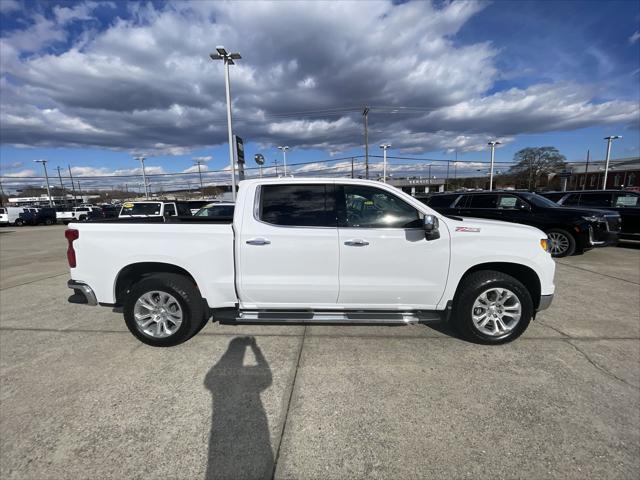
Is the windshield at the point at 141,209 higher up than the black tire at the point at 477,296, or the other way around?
the windshield at the point at 141,209

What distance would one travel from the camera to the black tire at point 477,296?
3.50m

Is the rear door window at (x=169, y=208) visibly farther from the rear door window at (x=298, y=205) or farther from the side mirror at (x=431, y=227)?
the side mirror at (x=431, y=227)

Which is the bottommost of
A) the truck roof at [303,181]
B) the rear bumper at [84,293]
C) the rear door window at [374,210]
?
the rear bumper at [84,293]

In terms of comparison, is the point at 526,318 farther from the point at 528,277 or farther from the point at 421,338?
the point at 421,338

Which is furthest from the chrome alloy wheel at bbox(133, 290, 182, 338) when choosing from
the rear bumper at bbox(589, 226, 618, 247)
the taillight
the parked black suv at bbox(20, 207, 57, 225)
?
the parked black suv at bbox(20, 207, 57, 225)

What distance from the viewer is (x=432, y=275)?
3.51 metres

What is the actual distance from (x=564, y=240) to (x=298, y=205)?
7.93 meters

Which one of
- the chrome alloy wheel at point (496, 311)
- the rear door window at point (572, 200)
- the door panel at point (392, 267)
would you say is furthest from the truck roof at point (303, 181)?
the rear door window at point (572, 200)

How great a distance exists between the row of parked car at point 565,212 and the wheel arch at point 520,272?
18.8 feet

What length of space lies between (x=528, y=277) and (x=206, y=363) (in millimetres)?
3657

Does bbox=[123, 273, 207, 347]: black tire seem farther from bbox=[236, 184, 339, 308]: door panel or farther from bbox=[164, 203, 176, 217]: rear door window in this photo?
→ bbox=[164, 203, 176, 217]: rear door window

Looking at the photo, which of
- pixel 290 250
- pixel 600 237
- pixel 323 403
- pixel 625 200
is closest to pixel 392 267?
pixel 290 250

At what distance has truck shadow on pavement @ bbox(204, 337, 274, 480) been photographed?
2.11m

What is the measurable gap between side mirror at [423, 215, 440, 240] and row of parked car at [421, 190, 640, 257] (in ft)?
21.1
